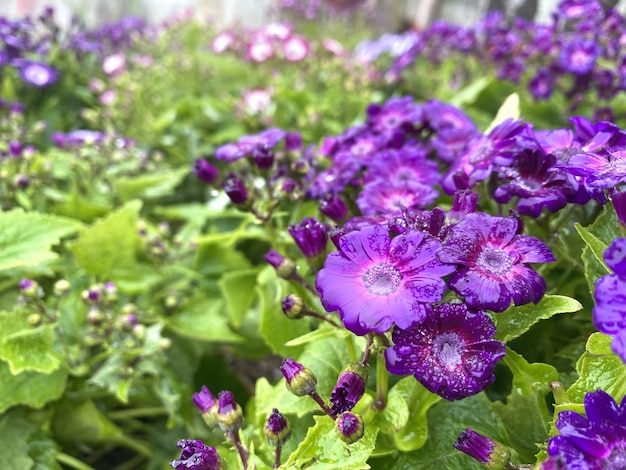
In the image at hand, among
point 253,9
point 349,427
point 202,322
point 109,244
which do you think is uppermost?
point 349,427

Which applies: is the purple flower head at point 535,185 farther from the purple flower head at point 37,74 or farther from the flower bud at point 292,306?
the purple flower head at point 37,74

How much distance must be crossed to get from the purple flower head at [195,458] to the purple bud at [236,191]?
1.18 ft

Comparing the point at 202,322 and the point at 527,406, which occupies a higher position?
the point at 527,406

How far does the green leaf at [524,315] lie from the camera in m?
0.58

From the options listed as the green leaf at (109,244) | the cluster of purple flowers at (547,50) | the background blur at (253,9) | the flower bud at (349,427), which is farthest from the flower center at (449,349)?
the background blur at (253,9)

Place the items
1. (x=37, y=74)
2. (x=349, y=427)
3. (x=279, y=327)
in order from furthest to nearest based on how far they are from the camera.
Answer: (x=37, y=74)
(x=279, y=327)
(x=349, y=427)

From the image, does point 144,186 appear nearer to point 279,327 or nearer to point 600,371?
point 279,327

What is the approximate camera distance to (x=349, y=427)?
0.55m

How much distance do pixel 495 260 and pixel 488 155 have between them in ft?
0.76

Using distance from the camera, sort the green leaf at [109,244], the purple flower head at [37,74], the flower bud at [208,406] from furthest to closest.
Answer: the purple flower head at [37,74]
the green leaf at [109,244]
the flower bud at [208,406]

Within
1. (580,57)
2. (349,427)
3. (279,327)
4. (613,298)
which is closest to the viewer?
(613,298)

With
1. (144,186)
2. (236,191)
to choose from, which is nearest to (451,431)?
(236,191)

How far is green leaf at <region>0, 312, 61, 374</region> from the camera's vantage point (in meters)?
0.89

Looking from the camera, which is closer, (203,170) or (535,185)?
(535,185)
